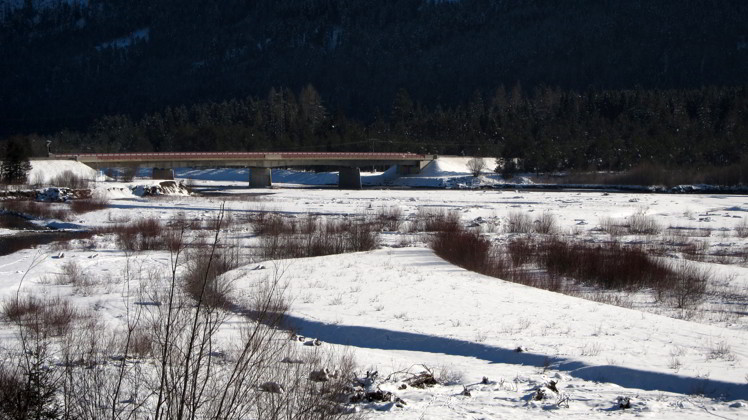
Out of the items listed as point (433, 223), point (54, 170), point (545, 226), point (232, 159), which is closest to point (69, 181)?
point (54, 170)

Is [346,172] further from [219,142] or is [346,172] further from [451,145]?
[219,142]

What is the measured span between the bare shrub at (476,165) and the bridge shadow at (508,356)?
9844cm

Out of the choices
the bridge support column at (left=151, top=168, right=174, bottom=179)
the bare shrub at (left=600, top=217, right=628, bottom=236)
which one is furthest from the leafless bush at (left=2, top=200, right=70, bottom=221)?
the bridge support column at (left=151, top=168, right=174, bottom=179)

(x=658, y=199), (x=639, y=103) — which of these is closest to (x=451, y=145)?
(x=639, y=103)

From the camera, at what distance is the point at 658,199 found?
2751 inches

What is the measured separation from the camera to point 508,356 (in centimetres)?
1471

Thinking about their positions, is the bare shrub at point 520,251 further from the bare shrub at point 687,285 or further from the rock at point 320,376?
the rock at point 320,376

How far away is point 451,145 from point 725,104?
159ft

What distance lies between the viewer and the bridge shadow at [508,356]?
12.5m

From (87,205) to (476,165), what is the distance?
7184cm

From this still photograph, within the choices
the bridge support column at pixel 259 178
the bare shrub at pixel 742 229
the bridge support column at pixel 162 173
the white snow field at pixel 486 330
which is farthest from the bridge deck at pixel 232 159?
the bare shrub at pixel 742 229

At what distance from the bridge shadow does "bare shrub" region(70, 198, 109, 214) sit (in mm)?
39283

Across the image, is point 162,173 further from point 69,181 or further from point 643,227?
point 643,227

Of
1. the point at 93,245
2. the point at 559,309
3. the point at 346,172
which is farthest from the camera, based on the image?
the point at 346,172
